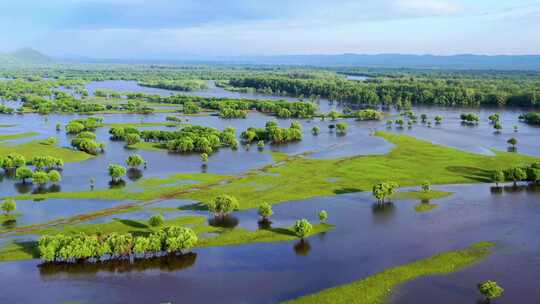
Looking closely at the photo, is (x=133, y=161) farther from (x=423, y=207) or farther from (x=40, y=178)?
(x=423, y=207)

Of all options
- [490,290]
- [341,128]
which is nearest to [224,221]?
[490,290]

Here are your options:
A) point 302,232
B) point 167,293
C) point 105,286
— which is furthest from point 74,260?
point 302,232

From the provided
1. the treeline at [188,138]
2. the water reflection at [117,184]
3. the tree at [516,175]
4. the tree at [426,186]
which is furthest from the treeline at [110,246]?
the tree at [516,175]

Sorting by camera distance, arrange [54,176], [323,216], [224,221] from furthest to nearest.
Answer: [54,176]
[323,216]
[224,221]

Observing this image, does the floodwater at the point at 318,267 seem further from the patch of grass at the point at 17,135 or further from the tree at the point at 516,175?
the patch of grass at the point at 17,135

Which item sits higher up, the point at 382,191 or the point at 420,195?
the point at 382,191
